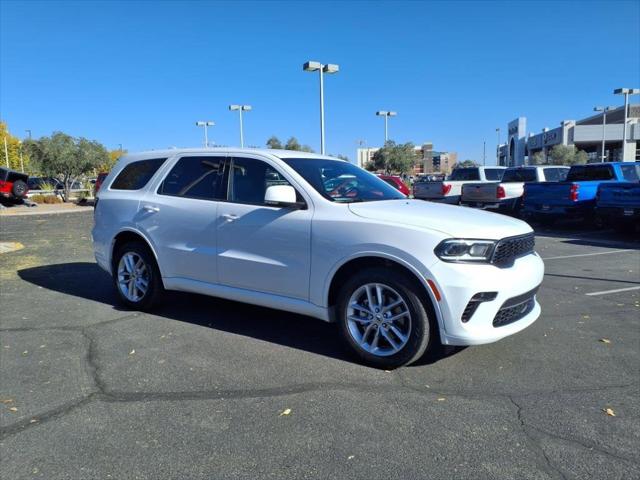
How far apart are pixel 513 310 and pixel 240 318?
2.89 metres

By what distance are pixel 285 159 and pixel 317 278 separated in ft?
4.17

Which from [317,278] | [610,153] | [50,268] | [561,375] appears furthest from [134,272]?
[610,153]

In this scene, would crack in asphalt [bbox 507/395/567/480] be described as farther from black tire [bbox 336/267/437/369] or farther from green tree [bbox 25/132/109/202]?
green tree [bbox 25/132/109/202]

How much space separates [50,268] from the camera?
8.87m

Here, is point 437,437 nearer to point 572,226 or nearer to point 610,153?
point 572,226

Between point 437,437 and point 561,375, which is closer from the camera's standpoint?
point 437,437

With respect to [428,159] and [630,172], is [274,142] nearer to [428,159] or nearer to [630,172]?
[630,172]

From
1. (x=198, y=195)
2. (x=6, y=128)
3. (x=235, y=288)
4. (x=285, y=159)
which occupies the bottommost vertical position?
(x=235, y=288)

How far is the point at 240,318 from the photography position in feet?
18.6

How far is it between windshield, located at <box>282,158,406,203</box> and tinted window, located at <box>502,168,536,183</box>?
13.9 meters

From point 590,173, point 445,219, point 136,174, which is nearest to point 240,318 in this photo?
point 136,174

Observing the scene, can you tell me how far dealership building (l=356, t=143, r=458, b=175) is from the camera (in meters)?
125

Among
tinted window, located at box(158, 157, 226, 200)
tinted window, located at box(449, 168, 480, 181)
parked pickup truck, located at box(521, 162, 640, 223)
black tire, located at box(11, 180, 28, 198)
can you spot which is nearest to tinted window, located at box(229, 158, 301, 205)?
tinted window, located at box(158, 157, 226, 200)

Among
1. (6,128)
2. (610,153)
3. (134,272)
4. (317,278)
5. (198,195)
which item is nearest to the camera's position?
(317,278)
